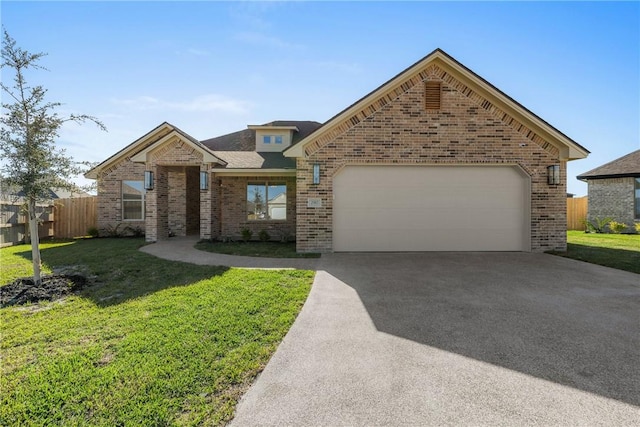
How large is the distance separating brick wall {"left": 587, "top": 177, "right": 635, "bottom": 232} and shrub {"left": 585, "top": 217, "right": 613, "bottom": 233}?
33cm

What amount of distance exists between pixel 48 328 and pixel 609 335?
6.95m

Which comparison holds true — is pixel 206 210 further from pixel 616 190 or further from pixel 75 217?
pixel 616 190

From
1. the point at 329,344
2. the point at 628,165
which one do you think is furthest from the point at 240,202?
the point at 628,165

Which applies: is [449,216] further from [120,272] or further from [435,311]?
[120,272]

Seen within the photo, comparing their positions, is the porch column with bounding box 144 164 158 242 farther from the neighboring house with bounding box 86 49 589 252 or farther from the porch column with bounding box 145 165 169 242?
the neighboring house with bounding box 86 49 589 252

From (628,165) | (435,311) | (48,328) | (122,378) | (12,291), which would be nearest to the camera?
(122,378)

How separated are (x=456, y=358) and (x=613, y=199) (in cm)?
2102

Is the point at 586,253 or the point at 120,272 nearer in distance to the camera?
the point at 120,272

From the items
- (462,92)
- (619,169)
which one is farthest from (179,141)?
(619,169)

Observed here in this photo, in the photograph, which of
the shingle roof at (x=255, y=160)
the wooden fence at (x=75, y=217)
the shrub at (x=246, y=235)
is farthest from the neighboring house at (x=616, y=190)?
the wooden fence at (x=75, y=217)

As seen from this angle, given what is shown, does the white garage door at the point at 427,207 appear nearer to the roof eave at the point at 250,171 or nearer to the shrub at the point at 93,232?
the roof eave at the point at 250,171

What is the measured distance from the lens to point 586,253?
9336mm

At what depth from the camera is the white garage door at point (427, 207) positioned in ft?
31.9

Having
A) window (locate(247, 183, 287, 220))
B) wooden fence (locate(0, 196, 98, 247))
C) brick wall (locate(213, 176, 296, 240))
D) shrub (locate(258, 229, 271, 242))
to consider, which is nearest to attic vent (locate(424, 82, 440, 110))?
brick wall (locate(213, 176, 296, 240))
